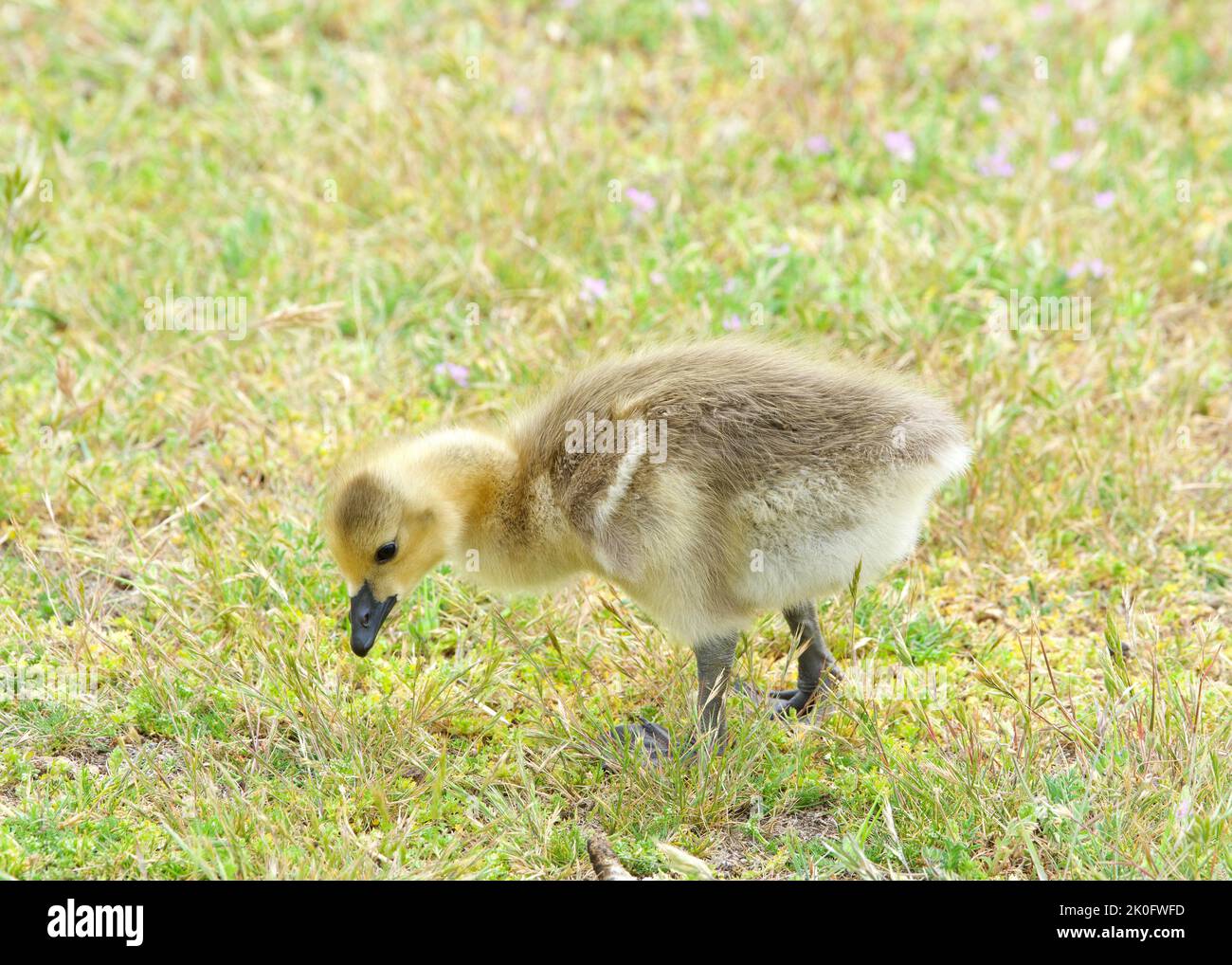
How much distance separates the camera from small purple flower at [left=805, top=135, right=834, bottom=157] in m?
7.00

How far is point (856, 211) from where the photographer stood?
6621mm

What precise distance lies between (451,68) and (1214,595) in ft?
14.2

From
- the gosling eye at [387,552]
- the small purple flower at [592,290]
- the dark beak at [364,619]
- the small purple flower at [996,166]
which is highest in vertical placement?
the small purple flower at [996,166]

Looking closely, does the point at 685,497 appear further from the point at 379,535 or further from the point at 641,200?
the point at 641,200

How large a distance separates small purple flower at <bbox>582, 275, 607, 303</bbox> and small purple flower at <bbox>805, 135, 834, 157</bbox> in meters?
1.60

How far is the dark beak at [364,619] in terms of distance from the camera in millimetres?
4004

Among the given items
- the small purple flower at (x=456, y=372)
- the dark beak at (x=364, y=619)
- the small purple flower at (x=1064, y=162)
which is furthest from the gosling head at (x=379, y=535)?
the small purple flower at (x=1064, y=162)

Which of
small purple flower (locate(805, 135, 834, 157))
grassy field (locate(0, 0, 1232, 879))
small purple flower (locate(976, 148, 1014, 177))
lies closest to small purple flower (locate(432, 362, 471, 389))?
grassy field (locate(0, 0, 1232, 879))

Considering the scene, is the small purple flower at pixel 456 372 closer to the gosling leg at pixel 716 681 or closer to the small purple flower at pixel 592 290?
the small purple flower at pixel 592 290

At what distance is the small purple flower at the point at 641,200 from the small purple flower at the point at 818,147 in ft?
2.94

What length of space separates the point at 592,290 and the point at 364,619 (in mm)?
2272

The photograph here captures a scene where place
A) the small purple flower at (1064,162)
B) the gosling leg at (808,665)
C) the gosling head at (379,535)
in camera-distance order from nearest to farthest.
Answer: the gosling head at (379,535), the gosling leg at (808,665), the small purple flower at (1064,162)
